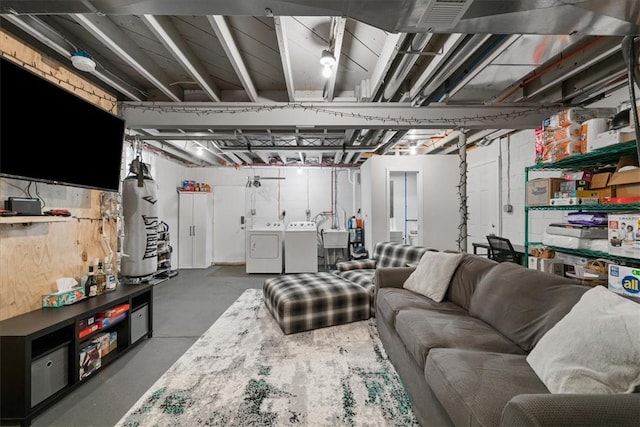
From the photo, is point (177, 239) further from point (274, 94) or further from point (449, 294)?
point (449, 294)

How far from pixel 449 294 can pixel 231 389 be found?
6.23 feet

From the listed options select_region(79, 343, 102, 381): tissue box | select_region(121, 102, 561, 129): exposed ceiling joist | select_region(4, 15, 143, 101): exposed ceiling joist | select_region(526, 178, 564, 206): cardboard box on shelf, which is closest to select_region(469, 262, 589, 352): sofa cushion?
select_region(526, 178, 564, 206): cardboard box on shelf

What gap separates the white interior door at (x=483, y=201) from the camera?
4434 mm

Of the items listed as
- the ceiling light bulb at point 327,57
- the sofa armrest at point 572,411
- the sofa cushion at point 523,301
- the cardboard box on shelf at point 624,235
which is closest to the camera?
the sofa armrest at point 572,411

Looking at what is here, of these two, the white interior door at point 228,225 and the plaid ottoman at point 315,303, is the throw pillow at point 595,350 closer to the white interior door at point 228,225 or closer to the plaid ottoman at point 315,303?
the plaid ottoman at point 315,303

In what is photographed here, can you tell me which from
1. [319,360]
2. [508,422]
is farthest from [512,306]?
[319,360]

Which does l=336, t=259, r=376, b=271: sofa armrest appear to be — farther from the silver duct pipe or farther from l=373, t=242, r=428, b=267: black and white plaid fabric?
the silver duct pipe

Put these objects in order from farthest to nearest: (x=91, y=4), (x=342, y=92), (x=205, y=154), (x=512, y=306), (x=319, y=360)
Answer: (x=205, y=154) < (x=342, y=92) < (x=319, y=360) < (x=512, y=306) < (x=91, y=4)

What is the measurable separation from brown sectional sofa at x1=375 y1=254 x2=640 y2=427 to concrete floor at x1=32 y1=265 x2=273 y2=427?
6.02 ft

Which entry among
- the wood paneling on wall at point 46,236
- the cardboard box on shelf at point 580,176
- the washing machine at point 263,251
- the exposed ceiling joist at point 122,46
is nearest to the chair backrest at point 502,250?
the cardboard box on shelf at point 580,176

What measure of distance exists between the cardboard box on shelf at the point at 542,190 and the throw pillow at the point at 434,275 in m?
0.97

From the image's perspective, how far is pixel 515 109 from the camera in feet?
9.77

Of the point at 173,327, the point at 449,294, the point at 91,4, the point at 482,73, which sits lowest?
the point at 173,327

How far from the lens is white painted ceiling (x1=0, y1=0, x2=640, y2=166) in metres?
1.37
